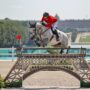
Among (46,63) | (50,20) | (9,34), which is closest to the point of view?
(46,63)

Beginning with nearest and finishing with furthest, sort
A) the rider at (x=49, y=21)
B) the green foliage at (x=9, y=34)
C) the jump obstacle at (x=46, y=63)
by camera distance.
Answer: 1. the jump obstacle at (x=46, y=63)
2. the rider at (x=49, y=21)
3. the green foliage at (x=9, y=34)

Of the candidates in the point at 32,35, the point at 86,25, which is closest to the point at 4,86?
the point at 32,35

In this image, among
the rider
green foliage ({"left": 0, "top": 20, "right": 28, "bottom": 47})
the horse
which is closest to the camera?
the rider

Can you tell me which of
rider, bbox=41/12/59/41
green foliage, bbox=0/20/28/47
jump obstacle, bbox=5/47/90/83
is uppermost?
rider, bbox=41/12/59/41

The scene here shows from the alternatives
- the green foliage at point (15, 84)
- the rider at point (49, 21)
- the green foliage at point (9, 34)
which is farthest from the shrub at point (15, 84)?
the green foliage at point (9, 34)

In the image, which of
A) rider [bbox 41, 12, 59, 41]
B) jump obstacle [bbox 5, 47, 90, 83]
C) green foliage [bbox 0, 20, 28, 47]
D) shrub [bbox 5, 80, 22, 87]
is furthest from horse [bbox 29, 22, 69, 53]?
green foliage [bbox 0, 20, 28, 47]

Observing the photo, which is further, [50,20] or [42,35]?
[42,35]

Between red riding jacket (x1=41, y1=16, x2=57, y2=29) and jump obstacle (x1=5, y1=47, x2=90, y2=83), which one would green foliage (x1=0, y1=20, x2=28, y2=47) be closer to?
red riding jacket (x1=41, y1=16, x2=57, y2=29)

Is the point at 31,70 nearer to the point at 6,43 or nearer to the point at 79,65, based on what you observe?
the point at 79,65

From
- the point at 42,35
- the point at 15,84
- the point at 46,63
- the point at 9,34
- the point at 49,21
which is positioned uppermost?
the point at 49,21

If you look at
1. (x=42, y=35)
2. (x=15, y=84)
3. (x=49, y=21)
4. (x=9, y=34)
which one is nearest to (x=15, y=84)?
(x=15, y=84)

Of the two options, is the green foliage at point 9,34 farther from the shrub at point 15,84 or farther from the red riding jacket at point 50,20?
the shrub at point 15,84

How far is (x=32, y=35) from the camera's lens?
1191cm

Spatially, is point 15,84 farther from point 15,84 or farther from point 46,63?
point 46,63
